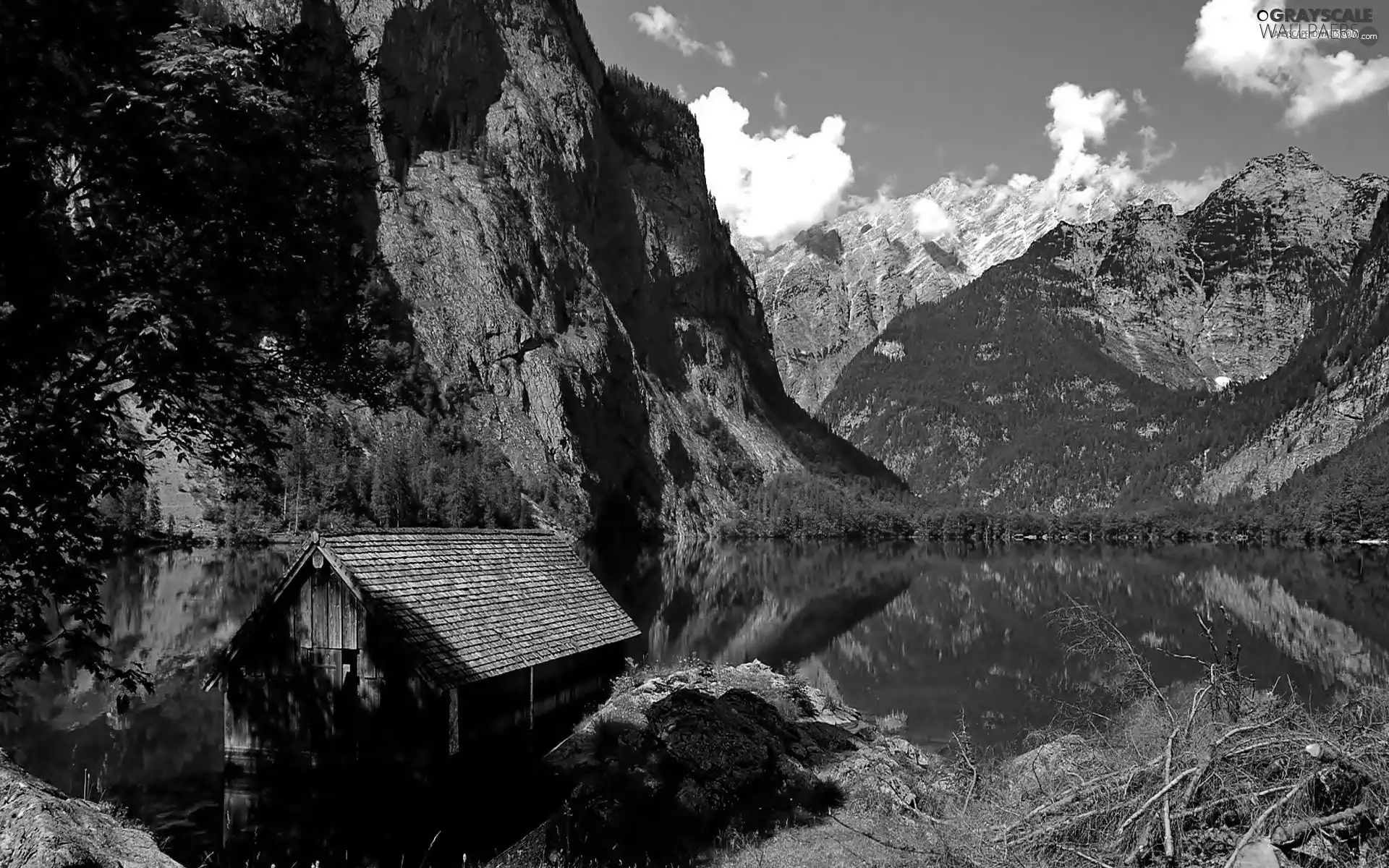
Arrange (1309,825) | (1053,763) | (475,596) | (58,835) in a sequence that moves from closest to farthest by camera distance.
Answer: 1. (58,835)
2. (1309,825)
3. (1053,763)
4. (475,596)

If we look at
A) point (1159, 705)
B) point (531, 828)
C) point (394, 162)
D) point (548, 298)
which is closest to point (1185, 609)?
point (1159, 705)

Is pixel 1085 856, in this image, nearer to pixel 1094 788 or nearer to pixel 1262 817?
pixel 1094 788

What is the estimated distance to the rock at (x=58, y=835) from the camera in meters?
5.72

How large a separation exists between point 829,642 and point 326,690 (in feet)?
119

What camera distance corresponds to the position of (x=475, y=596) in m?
21.3

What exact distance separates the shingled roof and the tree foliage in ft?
30.4

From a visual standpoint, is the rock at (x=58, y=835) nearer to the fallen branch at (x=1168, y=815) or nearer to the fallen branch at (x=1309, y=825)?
the fallen branch at (x=1168, y=815)

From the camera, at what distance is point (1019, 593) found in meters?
82.4

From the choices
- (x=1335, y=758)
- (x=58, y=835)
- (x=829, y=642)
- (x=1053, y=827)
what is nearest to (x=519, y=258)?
(x=829, y=642)

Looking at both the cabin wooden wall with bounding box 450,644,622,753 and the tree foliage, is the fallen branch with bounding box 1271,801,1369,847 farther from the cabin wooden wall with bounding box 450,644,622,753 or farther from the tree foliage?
the cabin wooden wall with bounding box 450,644,622,753

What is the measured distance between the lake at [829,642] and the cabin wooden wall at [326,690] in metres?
1.33

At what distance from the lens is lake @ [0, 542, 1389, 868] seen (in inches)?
835

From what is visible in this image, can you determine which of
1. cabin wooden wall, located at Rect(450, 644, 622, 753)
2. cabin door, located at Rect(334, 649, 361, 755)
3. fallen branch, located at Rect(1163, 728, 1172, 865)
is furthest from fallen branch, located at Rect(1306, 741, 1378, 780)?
cabin door, located at Rect(334, 649, 361, 755)

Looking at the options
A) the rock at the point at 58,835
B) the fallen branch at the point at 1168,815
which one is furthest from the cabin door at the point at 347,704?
the fallen branch at the point at 1168,815
